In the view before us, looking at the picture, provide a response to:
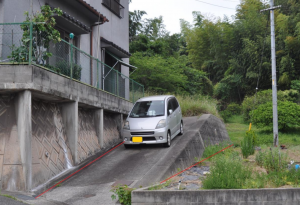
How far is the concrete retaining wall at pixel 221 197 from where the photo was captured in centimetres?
767

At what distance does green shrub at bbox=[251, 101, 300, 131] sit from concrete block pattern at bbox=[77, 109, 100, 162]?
47.9 feet

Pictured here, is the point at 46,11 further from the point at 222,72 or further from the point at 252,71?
the point at 222,72

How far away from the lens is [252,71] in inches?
1425

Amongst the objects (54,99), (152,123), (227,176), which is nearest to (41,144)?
(54,99)

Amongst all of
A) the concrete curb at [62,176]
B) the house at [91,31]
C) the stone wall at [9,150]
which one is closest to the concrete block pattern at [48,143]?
the concrete curb at [62,176]

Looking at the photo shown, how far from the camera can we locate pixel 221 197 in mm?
7707

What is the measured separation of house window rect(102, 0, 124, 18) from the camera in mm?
18050

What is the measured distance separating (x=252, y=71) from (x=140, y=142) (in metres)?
26.1

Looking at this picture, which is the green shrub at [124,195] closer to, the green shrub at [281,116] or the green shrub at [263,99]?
the green shrub at [281,116]

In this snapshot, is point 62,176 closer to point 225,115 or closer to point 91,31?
point 91,31

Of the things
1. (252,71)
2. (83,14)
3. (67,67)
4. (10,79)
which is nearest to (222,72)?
(252,71)

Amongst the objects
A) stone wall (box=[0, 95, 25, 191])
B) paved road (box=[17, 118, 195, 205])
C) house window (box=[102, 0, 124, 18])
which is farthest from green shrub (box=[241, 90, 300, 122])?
stone wall (box=[0, 95, 25, 191])

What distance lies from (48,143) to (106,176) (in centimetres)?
203

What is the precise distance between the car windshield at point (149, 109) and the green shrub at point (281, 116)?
1267 centimetres
